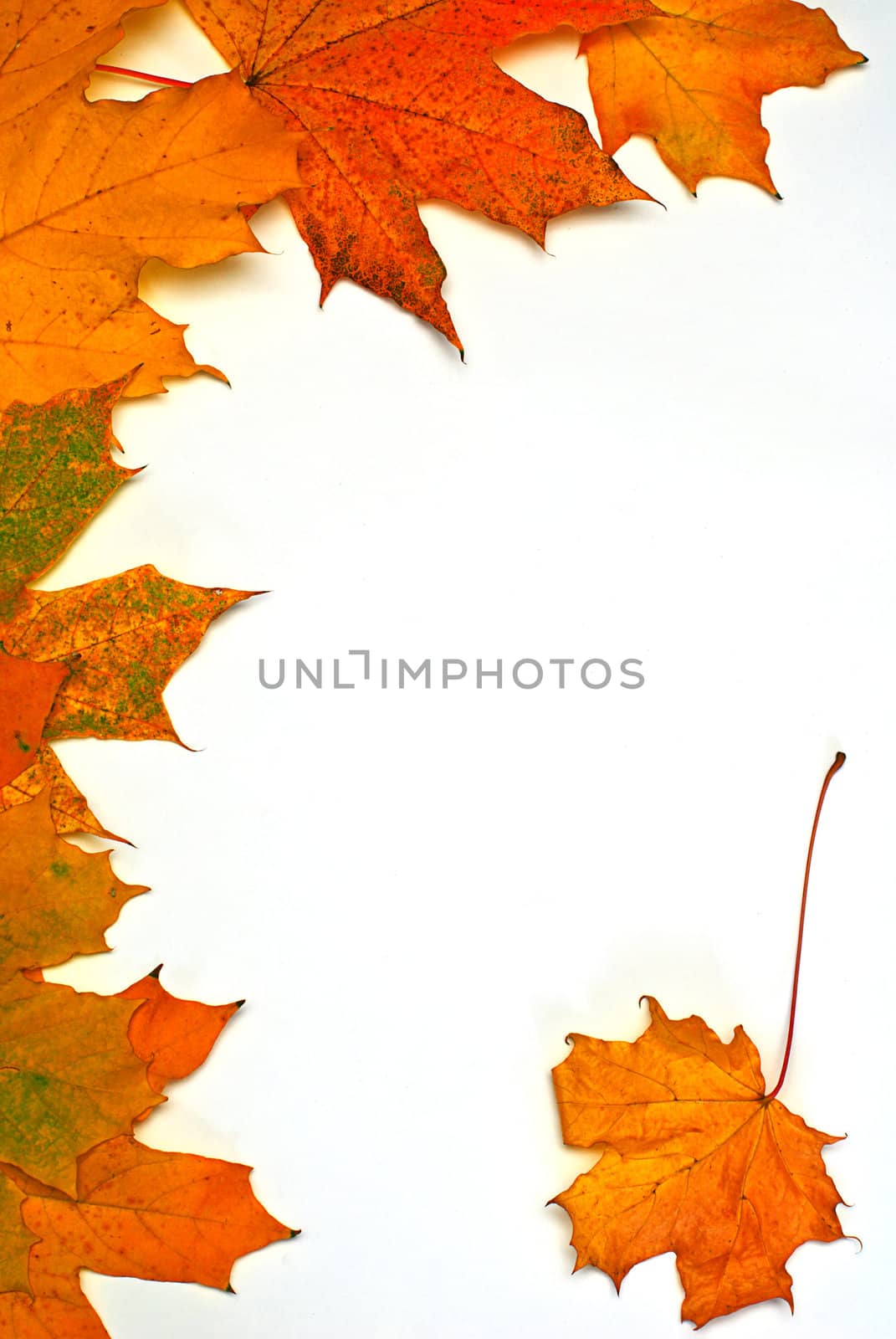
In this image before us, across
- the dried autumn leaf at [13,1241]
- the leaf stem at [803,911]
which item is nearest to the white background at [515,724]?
the leaf stem at [803,911]

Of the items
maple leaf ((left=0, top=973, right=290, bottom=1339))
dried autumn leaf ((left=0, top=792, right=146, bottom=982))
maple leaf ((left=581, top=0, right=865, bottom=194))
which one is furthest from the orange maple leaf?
maple leaf ((left=581, top=0, right=865, bottom=194))

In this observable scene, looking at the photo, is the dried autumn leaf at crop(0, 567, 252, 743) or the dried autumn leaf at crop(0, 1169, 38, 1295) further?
the dried autumn leaf at crop(0, 567, 252, 743)

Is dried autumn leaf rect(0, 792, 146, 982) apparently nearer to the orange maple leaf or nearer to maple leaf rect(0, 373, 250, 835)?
maple leaf rect(0, 373, 250, 835)

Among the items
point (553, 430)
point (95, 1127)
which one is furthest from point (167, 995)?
point (553, 430)

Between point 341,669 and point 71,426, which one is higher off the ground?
point 71,426

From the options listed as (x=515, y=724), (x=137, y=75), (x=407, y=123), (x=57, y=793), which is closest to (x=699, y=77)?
(x=407, y=123)

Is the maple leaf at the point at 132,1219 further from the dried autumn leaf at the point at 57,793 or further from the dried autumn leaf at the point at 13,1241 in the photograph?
the dried autumn leaf at the point at 57,793

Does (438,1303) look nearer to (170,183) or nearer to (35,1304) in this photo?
(35,1304)
